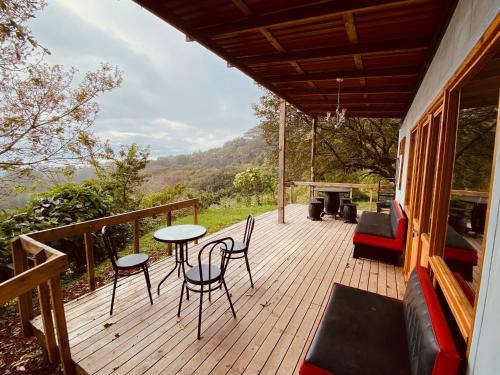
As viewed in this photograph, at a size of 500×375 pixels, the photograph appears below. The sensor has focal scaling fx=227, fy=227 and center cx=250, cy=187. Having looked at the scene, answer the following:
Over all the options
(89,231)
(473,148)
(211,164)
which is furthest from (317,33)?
(211,164)

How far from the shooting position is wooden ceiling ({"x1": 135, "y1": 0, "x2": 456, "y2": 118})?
2.03 m

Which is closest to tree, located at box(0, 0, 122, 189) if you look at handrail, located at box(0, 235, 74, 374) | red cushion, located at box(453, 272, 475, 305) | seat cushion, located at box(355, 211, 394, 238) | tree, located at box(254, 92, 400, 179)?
handrail, located at box(0, 235, 74, 374)

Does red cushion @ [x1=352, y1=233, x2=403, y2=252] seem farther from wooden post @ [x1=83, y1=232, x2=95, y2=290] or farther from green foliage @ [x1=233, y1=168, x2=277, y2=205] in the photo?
green foliage @ [x1=233, y1=168, x2=277, y2=205]

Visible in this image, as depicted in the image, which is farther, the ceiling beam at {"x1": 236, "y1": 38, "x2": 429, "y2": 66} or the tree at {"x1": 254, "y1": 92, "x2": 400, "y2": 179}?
the tree at {"x1": 254, "y1": 92, "x2": 400, "y2": 179}

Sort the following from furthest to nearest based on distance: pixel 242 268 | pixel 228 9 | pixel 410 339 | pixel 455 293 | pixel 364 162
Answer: pixel 364 162, pixel 242 268, pixel 228 9, pixel 410 339, pixel 455 293

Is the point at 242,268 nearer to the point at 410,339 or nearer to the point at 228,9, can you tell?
the point at 410,339

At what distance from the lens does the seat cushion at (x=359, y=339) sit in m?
1.25

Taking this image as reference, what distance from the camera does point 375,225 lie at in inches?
163

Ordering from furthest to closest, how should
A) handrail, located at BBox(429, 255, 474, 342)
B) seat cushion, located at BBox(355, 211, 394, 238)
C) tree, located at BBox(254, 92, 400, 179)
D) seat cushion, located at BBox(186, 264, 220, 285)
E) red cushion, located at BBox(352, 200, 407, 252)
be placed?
1. tree, located at BBox(254, 92, 400, 179)
2. seat cushion, located at BBox(355, 211, 394, 238)
3. red cushion, located at BBox(352, 200, 407, 252)
4. seat cushion, located at BBox(186, 264, 220, 285)
5. handrail, located at BBox(429, 255, 474, 342)

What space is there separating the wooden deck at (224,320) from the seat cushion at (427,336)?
920 millimetres

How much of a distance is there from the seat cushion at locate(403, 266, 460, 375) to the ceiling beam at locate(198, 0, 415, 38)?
2.24 meters

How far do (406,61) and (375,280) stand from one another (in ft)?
10.0

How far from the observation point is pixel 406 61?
123 inches

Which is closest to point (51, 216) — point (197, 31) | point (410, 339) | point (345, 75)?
point (197, 31)
